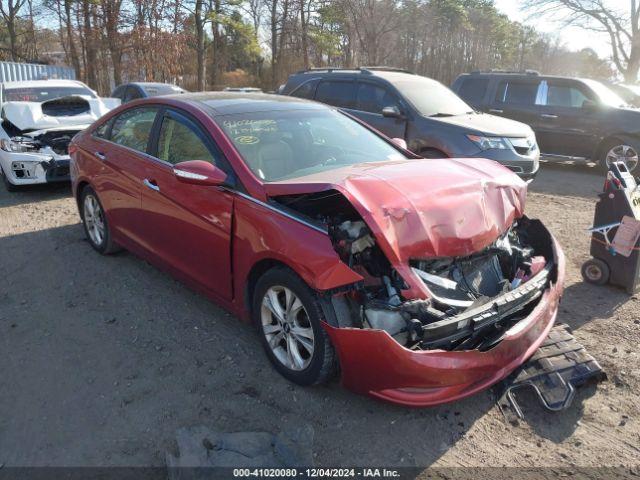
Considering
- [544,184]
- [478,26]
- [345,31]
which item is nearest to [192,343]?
[544,184]

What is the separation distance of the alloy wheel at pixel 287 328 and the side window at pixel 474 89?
976cm

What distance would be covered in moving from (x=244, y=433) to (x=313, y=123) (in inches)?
98.1

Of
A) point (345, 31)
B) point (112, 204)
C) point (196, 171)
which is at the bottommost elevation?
point (112, 204)

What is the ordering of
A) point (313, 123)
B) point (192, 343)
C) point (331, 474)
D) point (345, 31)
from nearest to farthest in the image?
point (331, 474), point (192, 343), point (313, 123), point (345, 31)

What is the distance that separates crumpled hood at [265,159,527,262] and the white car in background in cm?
585

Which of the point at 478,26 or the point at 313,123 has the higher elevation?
the point at 478,26

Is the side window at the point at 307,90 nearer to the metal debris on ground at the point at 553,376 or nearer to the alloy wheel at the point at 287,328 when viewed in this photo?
the alloy wheel at the point at 287,328

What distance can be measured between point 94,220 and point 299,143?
267 centimetres

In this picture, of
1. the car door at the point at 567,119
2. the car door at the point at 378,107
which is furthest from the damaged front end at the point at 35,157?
the car door at the point at 567,119

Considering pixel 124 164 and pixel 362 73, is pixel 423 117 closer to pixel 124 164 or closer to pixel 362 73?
pixel 362 73

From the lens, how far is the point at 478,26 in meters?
36.8

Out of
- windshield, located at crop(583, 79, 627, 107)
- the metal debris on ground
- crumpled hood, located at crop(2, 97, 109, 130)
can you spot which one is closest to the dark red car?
the metal debris on ground

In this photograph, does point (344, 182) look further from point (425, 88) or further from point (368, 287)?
point (425, 88)

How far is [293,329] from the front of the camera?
10.4 ft
